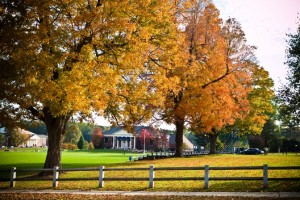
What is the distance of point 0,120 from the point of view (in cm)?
2102

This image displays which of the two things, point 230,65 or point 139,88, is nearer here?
point 139,88

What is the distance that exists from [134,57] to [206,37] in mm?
19389

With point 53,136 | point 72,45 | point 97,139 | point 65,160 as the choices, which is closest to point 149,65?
point 72,45

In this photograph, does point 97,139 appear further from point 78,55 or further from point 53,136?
point 78,55

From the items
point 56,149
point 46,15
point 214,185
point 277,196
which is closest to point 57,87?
point 46,15

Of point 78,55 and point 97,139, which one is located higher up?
point 78,55

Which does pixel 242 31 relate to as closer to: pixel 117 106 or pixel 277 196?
pixel 117 106

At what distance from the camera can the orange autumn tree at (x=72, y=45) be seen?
1733 centimetres

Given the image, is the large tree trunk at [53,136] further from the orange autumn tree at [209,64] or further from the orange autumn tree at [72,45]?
the orange autumn tree at [209,64]

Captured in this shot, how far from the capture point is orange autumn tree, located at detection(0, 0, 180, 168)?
17328 mm

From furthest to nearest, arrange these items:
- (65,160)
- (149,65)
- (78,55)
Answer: (65,160)
(149,65)
(78,55)

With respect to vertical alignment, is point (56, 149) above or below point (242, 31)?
below

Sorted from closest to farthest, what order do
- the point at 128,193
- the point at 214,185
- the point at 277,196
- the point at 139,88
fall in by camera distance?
the point at 277,196, the point at 128,193, the point at 214,185, the point at 139,88

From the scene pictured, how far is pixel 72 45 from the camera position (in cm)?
1941
